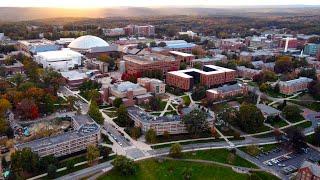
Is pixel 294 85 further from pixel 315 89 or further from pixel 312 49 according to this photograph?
pixel 312 49

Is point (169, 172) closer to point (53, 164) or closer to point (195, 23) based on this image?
point (53, 164)

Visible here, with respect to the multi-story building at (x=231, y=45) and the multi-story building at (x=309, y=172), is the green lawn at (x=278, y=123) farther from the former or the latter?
the multi-story building at (x=231, y=45)

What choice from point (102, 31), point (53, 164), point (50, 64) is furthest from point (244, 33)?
point (53, 164)

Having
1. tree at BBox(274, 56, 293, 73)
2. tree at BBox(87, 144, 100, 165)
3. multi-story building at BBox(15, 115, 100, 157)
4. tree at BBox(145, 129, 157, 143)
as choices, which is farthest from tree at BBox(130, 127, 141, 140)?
tree at BBox(274, 56, 293, 73)

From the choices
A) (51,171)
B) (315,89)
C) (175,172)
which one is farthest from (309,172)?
(315,89)

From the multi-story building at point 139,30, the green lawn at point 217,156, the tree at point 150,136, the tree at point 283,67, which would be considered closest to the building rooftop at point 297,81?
the tree at point 283,67
